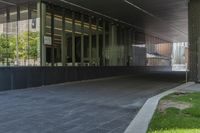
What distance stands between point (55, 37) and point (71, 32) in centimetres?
215

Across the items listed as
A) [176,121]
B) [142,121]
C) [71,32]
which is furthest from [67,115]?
[71,32]

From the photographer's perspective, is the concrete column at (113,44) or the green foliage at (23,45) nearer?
the green foliage at (23,45)

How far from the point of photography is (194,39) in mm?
19422

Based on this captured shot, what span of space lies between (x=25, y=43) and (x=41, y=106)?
919cm

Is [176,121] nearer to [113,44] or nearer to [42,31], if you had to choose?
[42,31]

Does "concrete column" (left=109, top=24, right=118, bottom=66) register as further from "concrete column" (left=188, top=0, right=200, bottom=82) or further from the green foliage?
the green foliage

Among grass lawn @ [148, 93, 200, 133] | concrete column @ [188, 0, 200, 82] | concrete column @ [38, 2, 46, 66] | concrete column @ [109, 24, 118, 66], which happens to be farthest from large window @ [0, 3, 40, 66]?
grass lawn @ [148, 93, 200, 133]

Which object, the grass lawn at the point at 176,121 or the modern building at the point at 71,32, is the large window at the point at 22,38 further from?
the grass lawn at the point at 176,121

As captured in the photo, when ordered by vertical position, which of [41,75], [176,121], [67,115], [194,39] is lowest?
[67,115]

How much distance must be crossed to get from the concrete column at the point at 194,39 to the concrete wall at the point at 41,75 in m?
7.60

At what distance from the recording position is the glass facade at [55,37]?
1861 centimetres

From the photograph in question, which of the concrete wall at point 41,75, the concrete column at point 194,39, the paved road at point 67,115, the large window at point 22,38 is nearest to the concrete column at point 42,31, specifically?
the large window at point 22,38

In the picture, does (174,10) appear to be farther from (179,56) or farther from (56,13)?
(179,56)

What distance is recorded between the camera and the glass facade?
61.1 ft
